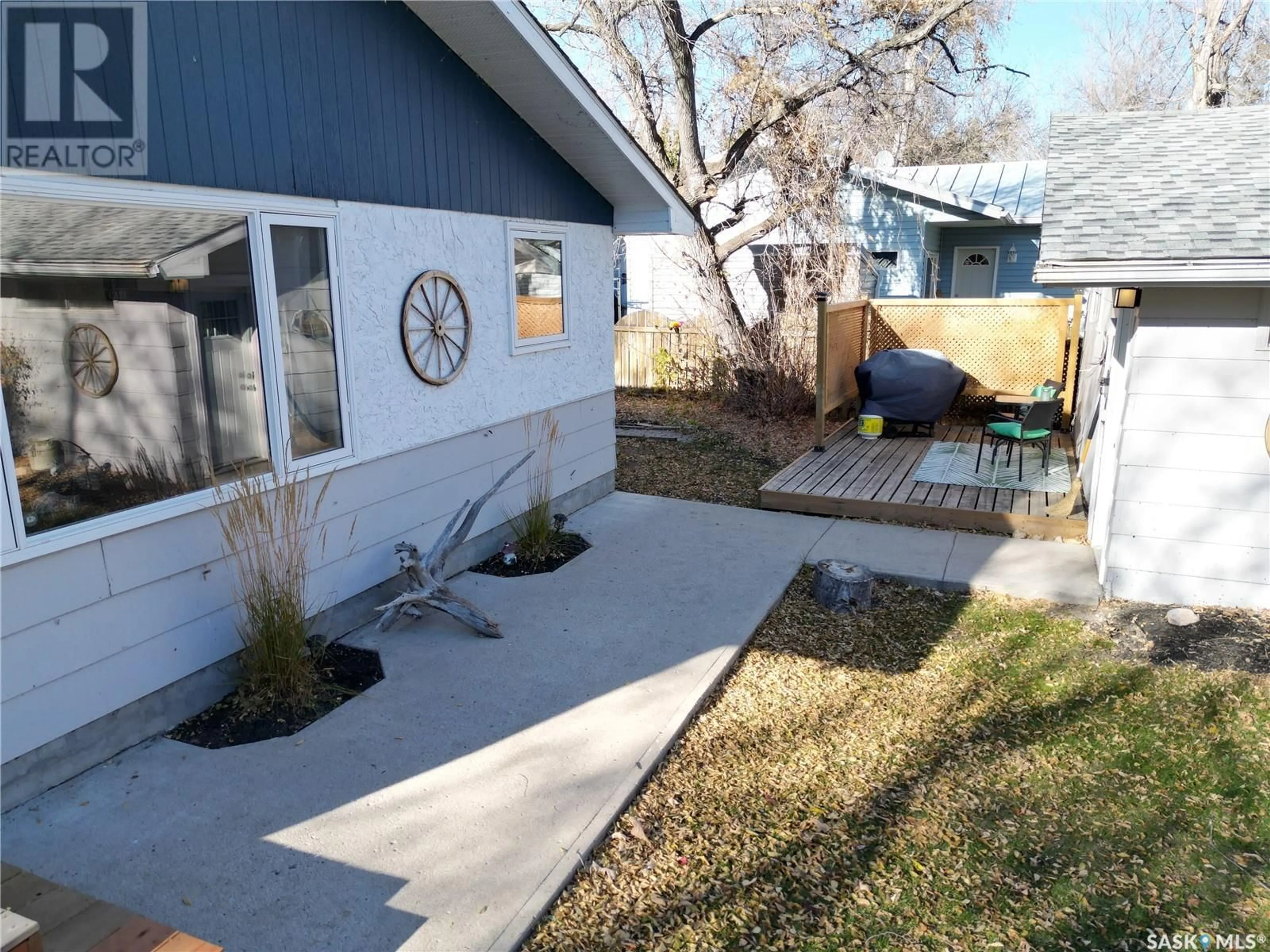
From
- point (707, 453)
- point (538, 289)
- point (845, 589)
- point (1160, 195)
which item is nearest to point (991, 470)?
point (707, 453)

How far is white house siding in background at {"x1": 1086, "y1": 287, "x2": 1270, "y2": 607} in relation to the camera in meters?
4.82

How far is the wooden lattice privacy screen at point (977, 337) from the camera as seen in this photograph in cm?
994

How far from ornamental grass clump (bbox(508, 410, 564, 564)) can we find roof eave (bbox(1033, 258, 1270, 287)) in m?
3.33

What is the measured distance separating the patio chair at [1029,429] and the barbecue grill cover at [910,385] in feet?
3.19

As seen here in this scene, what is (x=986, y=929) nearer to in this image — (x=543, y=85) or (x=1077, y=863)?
(x=1077, y=863)

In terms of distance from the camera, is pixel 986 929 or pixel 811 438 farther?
pixel 811 438

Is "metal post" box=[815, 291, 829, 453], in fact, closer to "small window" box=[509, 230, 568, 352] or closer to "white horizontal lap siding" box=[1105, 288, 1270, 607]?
"small window" box=[509, 230, 568, 352]

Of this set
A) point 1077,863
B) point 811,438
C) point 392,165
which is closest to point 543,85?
point 392,165

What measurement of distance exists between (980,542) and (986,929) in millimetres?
4030

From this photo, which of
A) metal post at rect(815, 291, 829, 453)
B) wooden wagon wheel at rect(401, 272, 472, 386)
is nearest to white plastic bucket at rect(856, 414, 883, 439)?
metal post at rect(815, 291, 829, 453)

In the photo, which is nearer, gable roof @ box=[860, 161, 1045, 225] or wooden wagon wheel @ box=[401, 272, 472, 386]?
wooden wagon wheel @ box=[401, 272, 472, 386]

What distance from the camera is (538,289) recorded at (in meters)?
6.44

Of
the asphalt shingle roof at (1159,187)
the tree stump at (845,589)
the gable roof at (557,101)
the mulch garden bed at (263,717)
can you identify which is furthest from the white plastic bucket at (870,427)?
the mulch garden bed at (263,717)

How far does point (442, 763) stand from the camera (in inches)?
138
